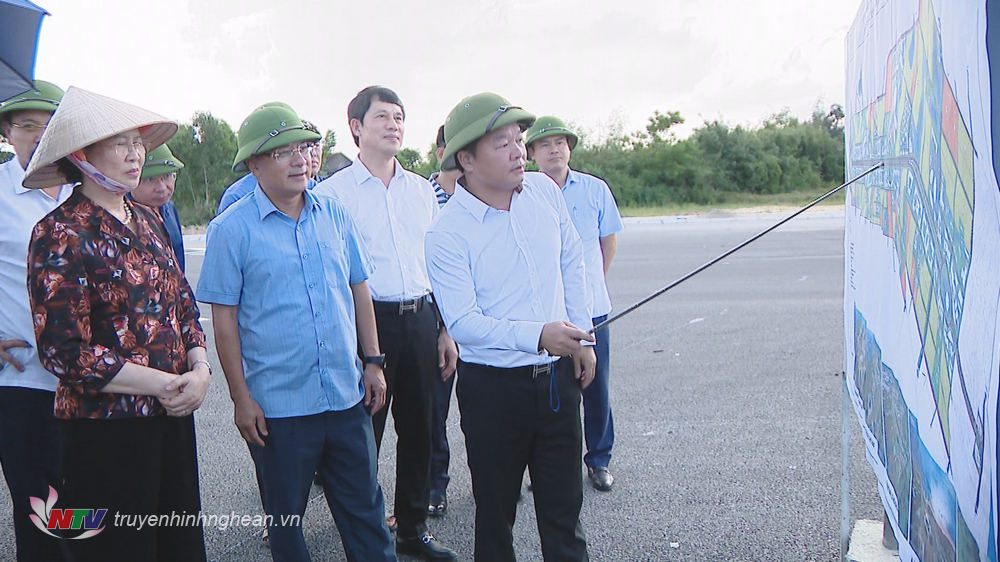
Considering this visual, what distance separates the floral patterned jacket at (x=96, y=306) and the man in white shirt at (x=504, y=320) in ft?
3.00

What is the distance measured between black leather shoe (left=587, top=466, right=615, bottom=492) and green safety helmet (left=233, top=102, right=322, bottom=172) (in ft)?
7.38

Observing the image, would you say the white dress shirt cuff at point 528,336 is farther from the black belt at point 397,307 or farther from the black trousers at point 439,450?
the black trousers at point 439,450

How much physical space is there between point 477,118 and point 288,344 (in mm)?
1040

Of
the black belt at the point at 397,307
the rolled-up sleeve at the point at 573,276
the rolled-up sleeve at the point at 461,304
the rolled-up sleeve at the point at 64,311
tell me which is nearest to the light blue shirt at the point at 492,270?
the rolled-up sleeve at the point at 461,304

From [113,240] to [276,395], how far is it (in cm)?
77

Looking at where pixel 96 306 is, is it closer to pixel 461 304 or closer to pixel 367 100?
pixel 461 304

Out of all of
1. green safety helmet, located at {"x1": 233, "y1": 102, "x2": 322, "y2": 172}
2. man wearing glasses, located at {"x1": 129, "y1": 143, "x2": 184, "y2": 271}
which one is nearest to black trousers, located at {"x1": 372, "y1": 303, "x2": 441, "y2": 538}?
green safety helmet, located at {"x1": 233, "y1": 102, "x2": 322, "y2": 172}

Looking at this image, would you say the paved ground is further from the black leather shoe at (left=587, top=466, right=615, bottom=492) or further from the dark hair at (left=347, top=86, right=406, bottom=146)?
the dark hair at (left=347, top=86, right=406, bottom=146)

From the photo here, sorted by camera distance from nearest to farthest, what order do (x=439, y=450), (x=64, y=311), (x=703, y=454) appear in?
(x=64, y=311) < (x=439, y=450) < (x=703, y=454)

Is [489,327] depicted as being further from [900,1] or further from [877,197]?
[900,1]

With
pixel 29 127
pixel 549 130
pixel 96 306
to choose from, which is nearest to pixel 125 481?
pixel 96 306

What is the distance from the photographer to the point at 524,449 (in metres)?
2.83

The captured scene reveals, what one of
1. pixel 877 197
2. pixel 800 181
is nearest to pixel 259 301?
pixel 877 197

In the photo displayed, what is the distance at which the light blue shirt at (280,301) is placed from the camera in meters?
2.80
